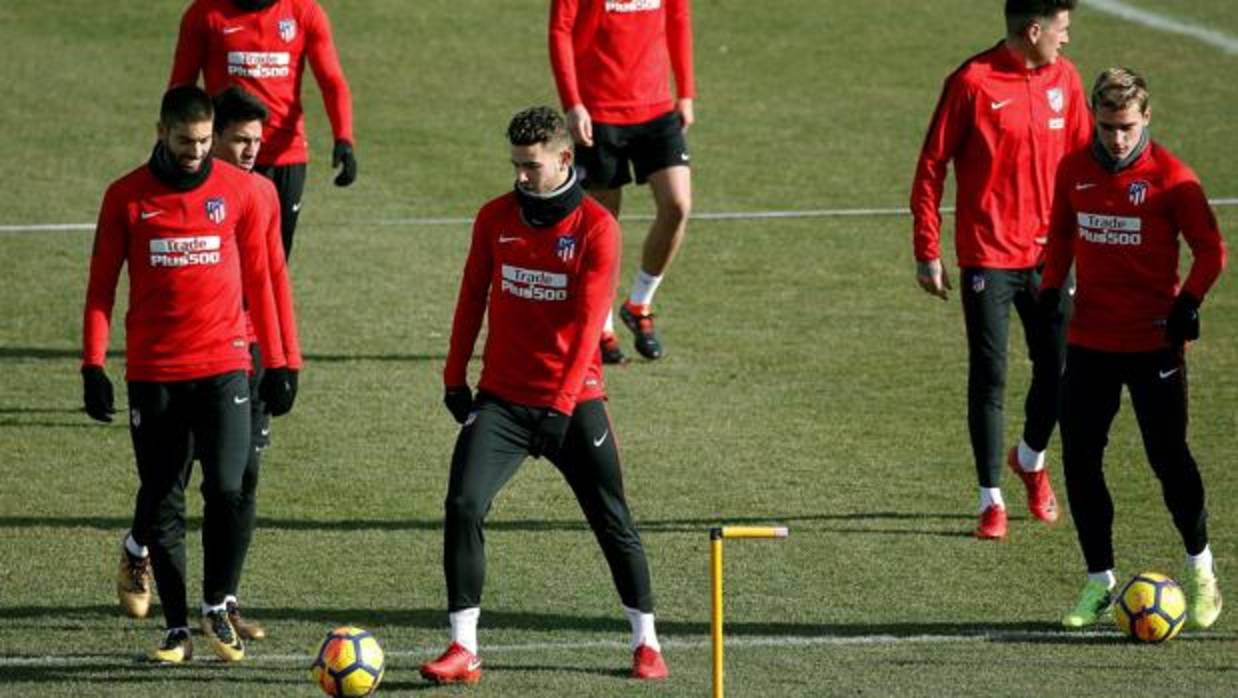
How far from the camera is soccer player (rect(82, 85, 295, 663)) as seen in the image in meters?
10.2

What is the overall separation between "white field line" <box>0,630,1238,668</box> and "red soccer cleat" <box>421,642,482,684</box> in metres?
0.51

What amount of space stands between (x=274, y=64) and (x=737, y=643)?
5.54m

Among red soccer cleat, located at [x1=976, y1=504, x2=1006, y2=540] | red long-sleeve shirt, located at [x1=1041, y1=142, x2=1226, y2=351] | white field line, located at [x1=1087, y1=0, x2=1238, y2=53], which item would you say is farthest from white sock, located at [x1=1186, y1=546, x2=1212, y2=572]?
white field line, located at [x1=1087, y1=0, x2=1238, y2=53]

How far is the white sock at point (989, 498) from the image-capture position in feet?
41.0

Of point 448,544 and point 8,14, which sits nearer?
point 448,544

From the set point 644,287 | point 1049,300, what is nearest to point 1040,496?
point 1049,300

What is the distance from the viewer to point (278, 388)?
10.4m

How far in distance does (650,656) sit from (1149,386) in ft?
8.37

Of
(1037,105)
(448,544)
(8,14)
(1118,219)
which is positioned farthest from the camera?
(8,14)

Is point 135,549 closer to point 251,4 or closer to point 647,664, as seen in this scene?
point 647,664

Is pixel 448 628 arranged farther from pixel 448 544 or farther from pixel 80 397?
pixel 80 397

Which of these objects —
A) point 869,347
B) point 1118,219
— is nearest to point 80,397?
point 869,347

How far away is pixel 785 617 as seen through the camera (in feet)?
36.7

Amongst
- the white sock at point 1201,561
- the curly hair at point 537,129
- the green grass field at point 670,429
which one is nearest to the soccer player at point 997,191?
the green grass field at point 670,429
